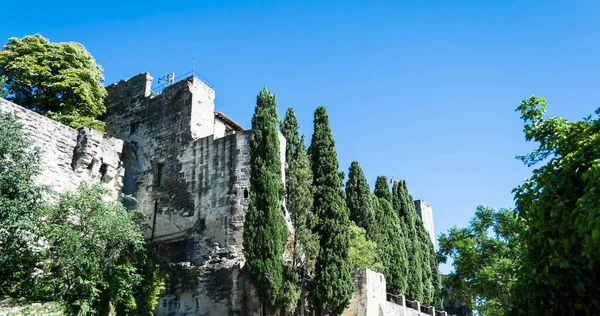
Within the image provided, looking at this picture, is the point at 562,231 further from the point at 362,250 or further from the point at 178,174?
the point at 178,174

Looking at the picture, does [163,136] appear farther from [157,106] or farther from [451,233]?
[451,233]

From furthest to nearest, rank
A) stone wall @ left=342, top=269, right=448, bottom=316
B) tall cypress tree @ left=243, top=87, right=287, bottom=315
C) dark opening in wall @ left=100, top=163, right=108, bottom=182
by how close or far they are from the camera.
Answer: dark opening in wall @ left=100, top=163, right=108, bottom=182 < stone wall @ left=342, top=269, right=448, bottom=316 < tall cypress tree @ left=243, top=87, right=287, bottom=315

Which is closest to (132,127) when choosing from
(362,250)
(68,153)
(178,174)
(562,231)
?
(178,174)

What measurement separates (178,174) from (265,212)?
6.21m

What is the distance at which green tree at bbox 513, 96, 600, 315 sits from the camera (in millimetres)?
7098

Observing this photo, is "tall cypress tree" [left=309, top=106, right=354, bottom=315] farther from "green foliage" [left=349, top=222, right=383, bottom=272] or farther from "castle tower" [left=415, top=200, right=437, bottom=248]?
"castle tower" [left=415, top=200, right=437, bottom=248]

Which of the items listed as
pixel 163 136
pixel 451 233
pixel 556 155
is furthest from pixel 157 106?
pixel 556 155

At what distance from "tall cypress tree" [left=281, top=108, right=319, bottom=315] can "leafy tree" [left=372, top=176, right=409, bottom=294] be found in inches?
274

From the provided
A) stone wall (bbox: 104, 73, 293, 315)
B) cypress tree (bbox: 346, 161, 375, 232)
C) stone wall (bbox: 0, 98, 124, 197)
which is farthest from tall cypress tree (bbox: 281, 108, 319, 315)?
stone wall (bbox: 0, 98, 124, 197)

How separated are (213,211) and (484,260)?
11.5 meters

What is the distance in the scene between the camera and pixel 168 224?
2238 centimetres

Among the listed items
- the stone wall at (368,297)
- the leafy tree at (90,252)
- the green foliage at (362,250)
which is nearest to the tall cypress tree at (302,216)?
the stone wall at (368,297)

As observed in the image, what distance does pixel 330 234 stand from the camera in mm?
19672

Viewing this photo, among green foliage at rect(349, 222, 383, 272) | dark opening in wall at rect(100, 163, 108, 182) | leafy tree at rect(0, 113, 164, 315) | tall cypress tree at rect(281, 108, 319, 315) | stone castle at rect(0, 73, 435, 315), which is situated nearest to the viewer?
leafy tree at rect(0, 113, 164, 315)
